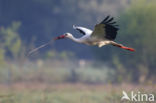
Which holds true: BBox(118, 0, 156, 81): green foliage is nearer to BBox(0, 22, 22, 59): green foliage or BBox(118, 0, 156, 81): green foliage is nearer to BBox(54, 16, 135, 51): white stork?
BBox(0, 22, 22, 59): green foliage

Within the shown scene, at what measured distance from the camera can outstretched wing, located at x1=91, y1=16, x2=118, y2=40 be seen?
35.5ft

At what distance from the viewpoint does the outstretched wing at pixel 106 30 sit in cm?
1082

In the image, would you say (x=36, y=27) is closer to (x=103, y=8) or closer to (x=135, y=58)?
(x=103, y=8)

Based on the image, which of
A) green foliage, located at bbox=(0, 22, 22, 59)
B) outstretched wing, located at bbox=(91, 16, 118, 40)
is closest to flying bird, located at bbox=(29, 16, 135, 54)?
outstretched wing, located at bbox=(91, 16, 118, 40)

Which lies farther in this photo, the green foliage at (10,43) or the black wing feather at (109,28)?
the green foliage at (10,43)

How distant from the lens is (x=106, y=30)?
36.7 ft

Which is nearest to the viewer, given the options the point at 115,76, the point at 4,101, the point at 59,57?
the point at 4,101

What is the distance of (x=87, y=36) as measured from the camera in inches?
463

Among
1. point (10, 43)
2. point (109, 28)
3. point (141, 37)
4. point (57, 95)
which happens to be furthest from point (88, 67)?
point (109, 28)

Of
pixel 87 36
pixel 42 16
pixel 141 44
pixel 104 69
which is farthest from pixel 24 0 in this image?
pixel 87 36

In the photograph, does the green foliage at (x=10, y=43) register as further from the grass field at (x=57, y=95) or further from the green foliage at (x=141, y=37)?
the grass field at (x=57, y=95)

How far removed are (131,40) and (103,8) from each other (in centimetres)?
1921

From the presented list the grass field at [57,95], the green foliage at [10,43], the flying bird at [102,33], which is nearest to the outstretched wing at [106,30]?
the flying bird at [102,33]

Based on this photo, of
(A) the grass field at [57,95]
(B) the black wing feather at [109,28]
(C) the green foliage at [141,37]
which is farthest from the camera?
(C) the green foliage at [141,37]
